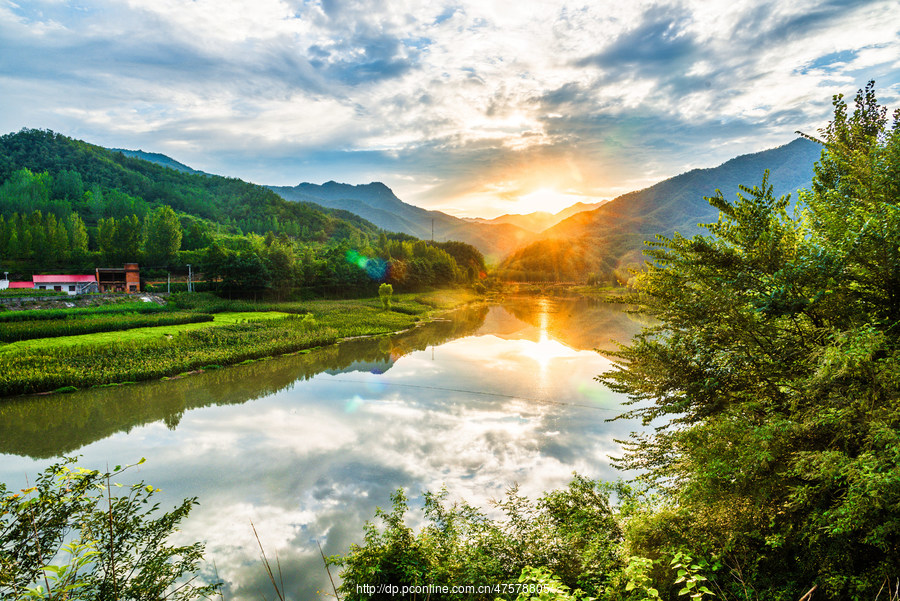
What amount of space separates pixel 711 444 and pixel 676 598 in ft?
7.34

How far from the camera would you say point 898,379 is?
4371mm

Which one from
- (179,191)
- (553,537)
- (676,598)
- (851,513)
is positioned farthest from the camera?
(179,191)

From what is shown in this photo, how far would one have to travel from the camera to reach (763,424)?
6035 millimetres

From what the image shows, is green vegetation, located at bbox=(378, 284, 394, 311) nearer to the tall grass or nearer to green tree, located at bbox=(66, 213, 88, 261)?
the tall grass

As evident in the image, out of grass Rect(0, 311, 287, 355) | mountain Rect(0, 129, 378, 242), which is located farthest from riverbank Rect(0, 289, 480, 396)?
mountain Rect(0, 129, 378, 242)

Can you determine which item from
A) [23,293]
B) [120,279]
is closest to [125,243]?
[120,279]

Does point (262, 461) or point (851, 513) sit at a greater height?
point (851, 513)

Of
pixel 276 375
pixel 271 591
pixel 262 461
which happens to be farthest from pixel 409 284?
pixel 271 591

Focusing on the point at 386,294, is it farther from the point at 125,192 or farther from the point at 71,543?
the point at 125,192

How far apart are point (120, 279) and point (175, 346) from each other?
143 ft

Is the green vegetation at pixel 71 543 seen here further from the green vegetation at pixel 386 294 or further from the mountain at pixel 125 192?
the mountain at pixel 125 192

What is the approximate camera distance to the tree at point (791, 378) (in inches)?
176

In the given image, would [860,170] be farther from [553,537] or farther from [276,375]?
[276,375]

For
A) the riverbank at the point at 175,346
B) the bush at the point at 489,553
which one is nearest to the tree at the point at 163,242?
the riverbank at the point at 175,346
